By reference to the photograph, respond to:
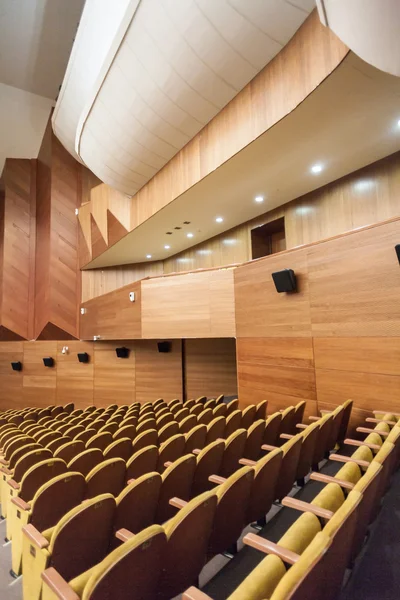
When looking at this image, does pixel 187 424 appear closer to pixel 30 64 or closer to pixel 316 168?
pixel 316 168

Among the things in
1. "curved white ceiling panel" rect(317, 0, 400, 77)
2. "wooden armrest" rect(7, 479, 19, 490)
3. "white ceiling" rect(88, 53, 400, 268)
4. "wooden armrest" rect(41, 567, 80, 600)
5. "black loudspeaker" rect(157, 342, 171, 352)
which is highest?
"white ceiling" rect(88, 53, 400, 268)

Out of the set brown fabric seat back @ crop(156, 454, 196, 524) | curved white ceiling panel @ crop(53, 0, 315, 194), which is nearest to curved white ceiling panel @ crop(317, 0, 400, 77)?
curved white ceiling panel @ crop(53, 0, 315, 194)

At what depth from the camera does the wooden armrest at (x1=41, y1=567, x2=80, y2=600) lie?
43 cm

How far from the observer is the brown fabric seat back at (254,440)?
102 centimetres

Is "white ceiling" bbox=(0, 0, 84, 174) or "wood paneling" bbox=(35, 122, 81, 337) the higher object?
"white ceiling" bbox=(0, 0, 84, 174)

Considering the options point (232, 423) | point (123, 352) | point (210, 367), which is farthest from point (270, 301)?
point (123, 352)

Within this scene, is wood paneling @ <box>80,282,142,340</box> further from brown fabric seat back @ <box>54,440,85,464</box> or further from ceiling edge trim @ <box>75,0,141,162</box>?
brown fabric seat back @ <box>54,440,85,464</box>

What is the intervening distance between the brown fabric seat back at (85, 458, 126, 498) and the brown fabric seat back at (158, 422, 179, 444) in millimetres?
341

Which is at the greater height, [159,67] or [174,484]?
[159,67]

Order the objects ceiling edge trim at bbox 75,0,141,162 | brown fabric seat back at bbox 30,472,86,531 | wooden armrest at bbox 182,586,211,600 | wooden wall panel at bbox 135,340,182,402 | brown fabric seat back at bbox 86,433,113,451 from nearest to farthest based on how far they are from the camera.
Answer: wooden armrest at bbox 182,586,211,600 → brown fabric seat back at bbox 30,472,86,531 → brown fabric seat back at bbox 86,433,113,451 → ceiling edge trim at bbox 75,0,141,162 → wooden wall panel at bbox 135,340,182,402

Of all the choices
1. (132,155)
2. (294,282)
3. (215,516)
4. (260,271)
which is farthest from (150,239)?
(215,516)

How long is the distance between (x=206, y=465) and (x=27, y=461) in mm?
588

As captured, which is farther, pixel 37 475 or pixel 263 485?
pixel 37 475

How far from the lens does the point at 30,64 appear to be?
388 centimetres
